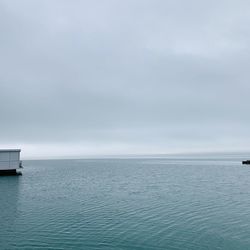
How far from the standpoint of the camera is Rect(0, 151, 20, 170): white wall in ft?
313

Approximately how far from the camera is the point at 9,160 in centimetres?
9788

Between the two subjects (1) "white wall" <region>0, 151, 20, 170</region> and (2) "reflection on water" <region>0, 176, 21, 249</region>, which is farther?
(1) "white wall" <region>0, 151, 20, 170</region>

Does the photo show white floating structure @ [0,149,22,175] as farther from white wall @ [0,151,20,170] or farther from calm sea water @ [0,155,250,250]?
calm sea water @ [0,155,250,250]

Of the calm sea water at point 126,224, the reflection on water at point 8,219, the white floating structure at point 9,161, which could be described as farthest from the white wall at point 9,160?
the calm sea water at point 126,224

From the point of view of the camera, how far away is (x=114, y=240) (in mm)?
24469

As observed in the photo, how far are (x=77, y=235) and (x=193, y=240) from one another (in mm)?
11357

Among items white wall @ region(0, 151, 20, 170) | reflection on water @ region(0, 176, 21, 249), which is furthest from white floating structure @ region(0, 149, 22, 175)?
reflection on water @ region(0, 176, 21, 249)

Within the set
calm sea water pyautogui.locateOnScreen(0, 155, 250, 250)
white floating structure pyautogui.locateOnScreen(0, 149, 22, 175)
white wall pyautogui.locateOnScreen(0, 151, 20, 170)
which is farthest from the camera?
white floating structure pyautogui.locateOnScreen(0, 149, 22, 175)

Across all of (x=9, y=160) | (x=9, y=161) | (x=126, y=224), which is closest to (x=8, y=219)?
(x=126, y=224)

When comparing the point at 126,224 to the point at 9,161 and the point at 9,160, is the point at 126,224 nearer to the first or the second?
the point at 9,160

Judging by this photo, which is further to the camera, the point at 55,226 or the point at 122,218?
the point at 122,218

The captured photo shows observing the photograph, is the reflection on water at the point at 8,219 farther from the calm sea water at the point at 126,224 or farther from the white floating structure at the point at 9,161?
the white floating structure at the point at 9,161

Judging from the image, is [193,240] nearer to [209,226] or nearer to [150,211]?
[209,226]

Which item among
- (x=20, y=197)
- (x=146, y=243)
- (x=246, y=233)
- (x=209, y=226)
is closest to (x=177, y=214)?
(x=209, y=226)
